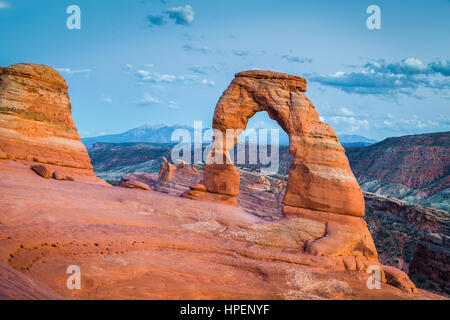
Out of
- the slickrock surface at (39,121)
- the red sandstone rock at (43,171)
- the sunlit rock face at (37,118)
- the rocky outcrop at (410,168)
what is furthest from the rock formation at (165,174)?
the rocky outcrop at (410,168)

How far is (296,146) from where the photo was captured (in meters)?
11.7

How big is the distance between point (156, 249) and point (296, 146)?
6.50 metres

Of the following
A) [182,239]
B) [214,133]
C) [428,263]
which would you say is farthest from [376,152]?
[182,239]

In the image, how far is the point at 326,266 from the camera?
28.2 ft

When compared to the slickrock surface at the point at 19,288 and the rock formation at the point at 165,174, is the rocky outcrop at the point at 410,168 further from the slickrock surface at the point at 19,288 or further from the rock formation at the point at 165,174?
the slickrock surface at the point at 19,288

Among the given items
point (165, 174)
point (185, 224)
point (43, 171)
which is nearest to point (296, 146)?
point (185, 224)

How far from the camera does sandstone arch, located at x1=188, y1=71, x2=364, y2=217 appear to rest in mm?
10781

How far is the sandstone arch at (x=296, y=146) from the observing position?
1078 centimetres

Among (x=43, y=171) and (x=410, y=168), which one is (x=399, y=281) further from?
(x=410, y=168)

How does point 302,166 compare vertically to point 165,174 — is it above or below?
above

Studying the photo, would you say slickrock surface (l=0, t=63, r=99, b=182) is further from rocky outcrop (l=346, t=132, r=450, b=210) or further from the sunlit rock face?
rocky outcrop (l=346, t=132, r=450, b=210)

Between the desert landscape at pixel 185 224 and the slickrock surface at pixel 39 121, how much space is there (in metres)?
0.05
